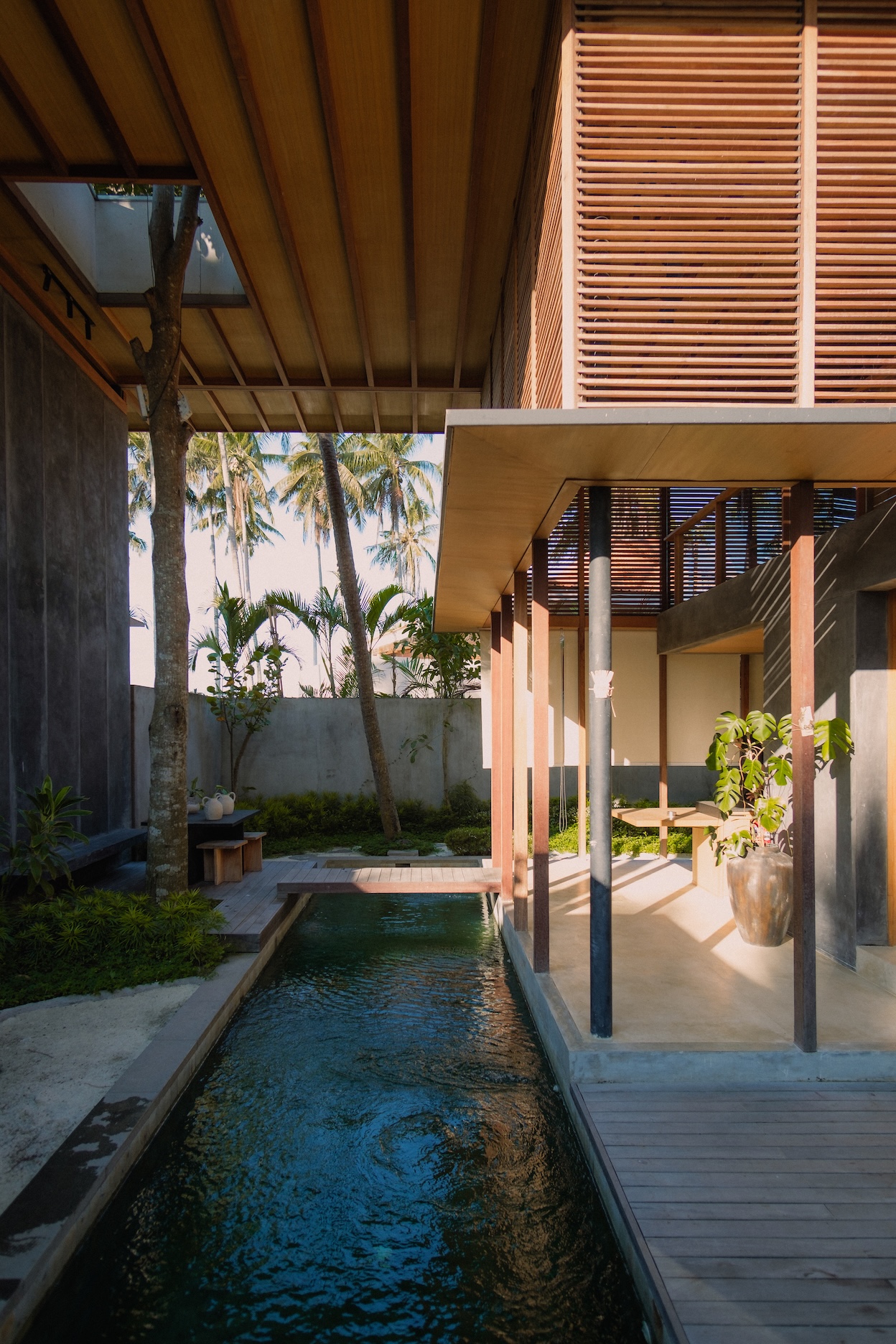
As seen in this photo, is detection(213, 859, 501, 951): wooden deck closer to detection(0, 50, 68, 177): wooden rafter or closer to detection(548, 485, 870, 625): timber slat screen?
detection(548, 485, 870, 625): timber slat screen

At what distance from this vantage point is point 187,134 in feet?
16.1

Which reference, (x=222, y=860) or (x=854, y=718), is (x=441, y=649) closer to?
(x=222, y=860)

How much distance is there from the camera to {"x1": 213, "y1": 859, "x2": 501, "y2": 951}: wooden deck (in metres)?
6.78

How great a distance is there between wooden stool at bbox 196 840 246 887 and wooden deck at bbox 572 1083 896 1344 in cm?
506

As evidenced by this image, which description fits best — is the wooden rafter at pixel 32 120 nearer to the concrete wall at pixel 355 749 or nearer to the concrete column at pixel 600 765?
the concrete column at pixel 600 765

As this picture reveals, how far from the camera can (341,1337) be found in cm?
247

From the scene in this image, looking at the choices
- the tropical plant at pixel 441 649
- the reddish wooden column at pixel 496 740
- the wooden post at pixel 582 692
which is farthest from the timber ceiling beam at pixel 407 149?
the tropical plant at pixel 441 649

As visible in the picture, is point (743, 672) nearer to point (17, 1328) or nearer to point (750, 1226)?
point (750, 1226)

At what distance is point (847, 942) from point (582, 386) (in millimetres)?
3659

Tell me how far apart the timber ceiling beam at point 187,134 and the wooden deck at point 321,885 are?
4718mm

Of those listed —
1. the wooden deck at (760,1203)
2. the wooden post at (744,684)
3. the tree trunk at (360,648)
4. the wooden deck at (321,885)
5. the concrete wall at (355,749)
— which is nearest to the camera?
the wooden deck at (760,1203)

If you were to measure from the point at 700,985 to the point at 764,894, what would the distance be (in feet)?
3.58

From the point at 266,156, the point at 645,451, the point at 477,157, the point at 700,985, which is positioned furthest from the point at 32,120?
the point at 700,985

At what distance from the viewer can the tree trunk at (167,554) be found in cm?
637
